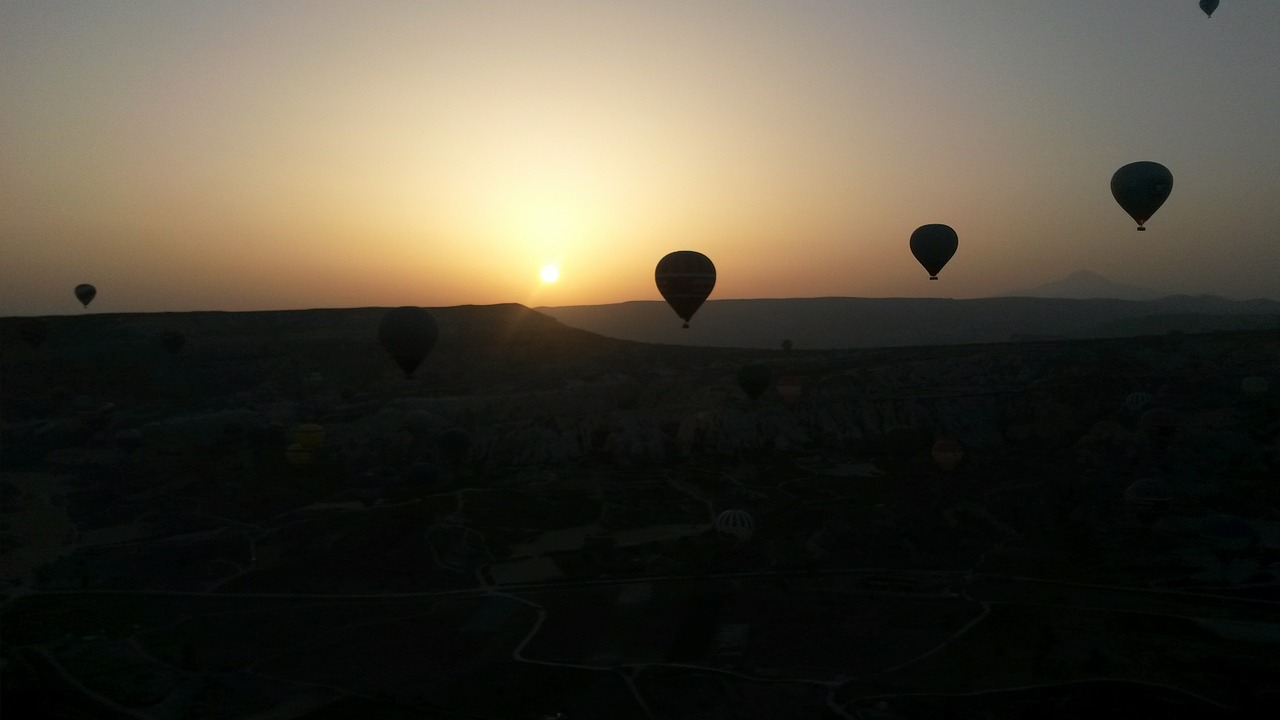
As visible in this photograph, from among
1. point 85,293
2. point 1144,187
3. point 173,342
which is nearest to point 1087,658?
point 1144,187

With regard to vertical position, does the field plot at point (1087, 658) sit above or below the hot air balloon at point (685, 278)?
below

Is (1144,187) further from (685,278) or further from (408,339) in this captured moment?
(408,339)

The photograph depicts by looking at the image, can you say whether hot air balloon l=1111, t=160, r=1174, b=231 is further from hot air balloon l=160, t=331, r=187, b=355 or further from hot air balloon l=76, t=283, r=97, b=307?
hot air balloon l=76, t=283, r=97, b=307

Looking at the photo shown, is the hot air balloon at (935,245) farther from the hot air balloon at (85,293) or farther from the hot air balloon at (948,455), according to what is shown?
the hot air balloon at (85,293)

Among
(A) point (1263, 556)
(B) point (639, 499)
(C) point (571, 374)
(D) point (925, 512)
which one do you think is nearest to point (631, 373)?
(C) point (571, 374)

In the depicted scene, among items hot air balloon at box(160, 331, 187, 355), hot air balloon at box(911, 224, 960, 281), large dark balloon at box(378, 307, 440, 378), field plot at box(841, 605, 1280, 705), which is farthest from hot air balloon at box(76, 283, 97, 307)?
field plot at box(841, 605, 1280, 705)

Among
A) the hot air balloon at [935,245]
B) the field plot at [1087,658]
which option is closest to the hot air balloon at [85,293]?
the hot air balloon at [935,245]

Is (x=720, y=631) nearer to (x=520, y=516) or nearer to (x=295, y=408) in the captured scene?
(x=520, y=516)
